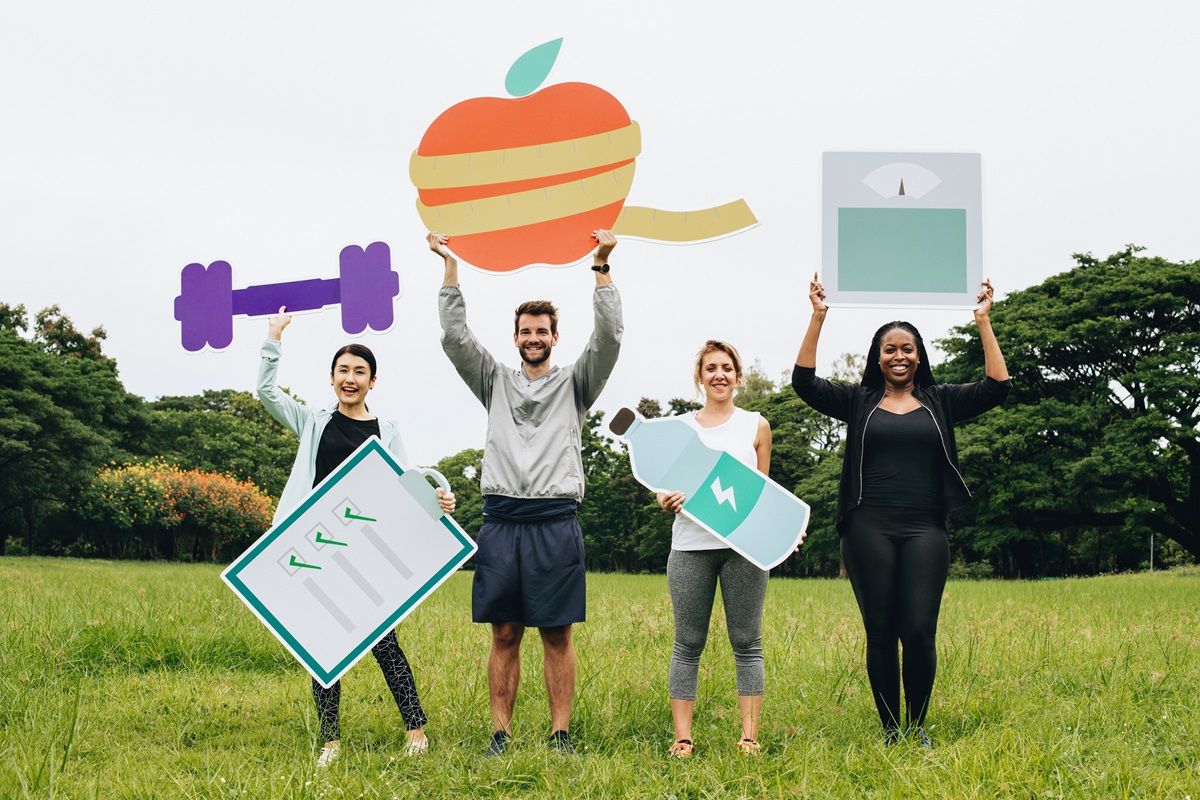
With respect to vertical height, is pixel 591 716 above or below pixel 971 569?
above

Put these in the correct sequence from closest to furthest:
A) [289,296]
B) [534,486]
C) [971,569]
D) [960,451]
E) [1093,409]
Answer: [534,486] → [289,296] → [1093,409] → [960,451] → [971,569]

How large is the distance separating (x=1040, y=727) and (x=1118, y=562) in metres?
44.0

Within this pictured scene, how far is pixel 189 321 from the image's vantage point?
4418 millimetres

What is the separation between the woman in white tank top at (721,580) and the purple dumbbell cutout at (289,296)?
153 cm

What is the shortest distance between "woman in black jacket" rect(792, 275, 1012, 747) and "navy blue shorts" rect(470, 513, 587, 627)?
1.19 m

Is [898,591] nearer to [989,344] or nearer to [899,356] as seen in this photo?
[899,356]

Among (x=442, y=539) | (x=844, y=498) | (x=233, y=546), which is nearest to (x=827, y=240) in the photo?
(x=844, y=498)

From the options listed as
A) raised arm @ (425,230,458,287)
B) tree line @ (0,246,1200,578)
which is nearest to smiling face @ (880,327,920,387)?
raised arm @ (425,230,458,287)

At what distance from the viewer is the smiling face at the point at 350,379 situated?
13.5ft

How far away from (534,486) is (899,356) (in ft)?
5.60

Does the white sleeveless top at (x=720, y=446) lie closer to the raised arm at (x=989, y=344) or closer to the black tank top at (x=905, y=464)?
the black tank top at (x=905, y=464)

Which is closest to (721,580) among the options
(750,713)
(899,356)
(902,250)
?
(750,713)

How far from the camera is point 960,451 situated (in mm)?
26172

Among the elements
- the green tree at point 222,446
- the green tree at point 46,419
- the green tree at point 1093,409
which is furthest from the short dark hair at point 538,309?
the green tree at point 222,446
